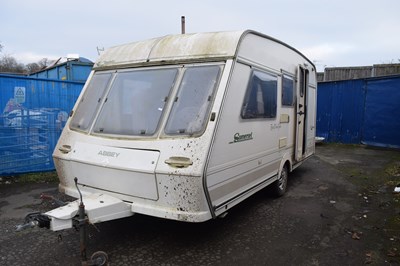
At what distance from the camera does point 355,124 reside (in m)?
12.4

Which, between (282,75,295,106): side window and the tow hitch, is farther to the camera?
(282,75,295,106): side window

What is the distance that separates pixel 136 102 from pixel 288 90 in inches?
118

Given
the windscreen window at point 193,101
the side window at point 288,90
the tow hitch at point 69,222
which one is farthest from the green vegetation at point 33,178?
the side window at point 288,90

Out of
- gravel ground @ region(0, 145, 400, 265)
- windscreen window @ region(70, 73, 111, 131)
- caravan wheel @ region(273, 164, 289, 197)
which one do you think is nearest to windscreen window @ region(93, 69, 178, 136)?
windscreen window @ region(70, 73, 111, 131)

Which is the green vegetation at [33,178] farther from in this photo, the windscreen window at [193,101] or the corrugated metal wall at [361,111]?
the corrugated metal wall at [361,111]

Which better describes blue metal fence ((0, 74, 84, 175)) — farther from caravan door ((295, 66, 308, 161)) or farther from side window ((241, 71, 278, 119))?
caravan door ((295, 66, 308, 161))

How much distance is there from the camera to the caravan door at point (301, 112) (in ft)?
21.5

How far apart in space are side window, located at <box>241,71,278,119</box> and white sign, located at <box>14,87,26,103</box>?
16.5ft

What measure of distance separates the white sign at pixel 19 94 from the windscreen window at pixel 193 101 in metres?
4.54

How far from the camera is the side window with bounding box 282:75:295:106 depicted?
5.66 meters

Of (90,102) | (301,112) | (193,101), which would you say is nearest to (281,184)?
(301,112)

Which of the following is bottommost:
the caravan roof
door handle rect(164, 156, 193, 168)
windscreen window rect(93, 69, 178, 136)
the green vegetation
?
the green vegetation

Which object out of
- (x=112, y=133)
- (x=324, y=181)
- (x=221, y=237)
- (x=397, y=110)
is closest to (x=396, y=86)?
(x=397, y=110)

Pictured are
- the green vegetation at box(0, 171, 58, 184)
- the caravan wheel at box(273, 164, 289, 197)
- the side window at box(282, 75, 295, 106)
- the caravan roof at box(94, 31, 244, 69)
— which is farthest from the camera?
the green vegetation at box(0, 171, 58, 184)
